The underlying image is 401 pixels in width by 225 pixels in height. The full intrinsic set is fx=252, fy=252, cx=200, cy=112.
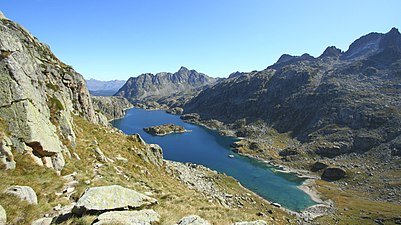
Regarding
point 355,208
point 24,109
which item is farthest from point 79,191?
point 355,208

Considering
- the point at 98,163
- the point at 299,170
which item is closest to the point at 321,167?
the point at 299,170

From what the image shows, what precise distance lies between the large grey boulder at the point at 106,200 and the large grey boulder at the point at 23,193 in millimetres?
2508

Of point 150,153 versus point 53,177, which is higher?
point 53,177

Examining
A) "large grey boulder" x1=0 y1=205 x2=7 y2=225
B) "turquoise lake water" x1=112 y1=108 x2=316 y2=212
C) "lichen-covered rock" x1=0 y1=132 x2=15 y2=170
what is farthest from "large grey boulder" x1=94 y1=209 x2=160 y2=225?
"turquoise lake water" x1=112 y1=108 x2=316 y2=212

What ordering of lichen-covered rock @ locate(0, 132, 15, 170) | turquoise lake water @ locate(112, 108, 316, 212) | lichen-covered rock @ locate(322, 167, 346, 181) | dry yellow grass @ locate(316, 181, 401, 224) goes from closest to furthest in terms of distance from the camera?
1. lichen-covered rock @ locate(0, 132, 15, 170)
2. dry yellow grass @ locate(316, 181, 401, 224)
3. turquoise lake water @ locate(112, 108, 316, 212)
4. lichen-covered rock @ locate(322, 167, 346, 181)

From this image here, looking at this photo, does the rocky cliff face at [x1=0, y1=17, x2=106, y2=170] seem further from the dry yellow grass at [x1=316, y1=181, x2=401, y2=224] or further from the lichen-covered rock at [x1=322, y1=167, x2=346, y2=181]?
the lichen-covered rock at [x1=322, y1=167, x2=346, y2=181]

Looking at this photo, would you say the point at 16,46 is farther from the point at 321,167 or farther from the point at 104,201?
the point at 321,167

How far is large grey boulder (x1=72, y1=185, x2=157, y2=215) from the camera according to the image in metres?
12.9

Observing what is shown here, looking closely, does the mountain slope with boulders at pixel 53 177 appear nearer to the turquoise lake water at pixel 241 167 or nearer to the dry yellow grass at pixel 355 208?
the dry yellow grass at pixel 355 208

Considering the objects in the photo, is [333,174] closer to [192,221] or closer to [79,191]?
[192,221]

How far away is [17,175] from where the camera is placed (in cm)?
1619

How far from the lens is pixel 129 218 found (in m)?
12.4

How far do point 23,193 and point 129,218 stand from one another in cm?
589

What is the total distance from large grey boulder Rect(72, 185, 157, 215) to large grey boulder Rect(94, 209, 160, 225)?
872 mm
